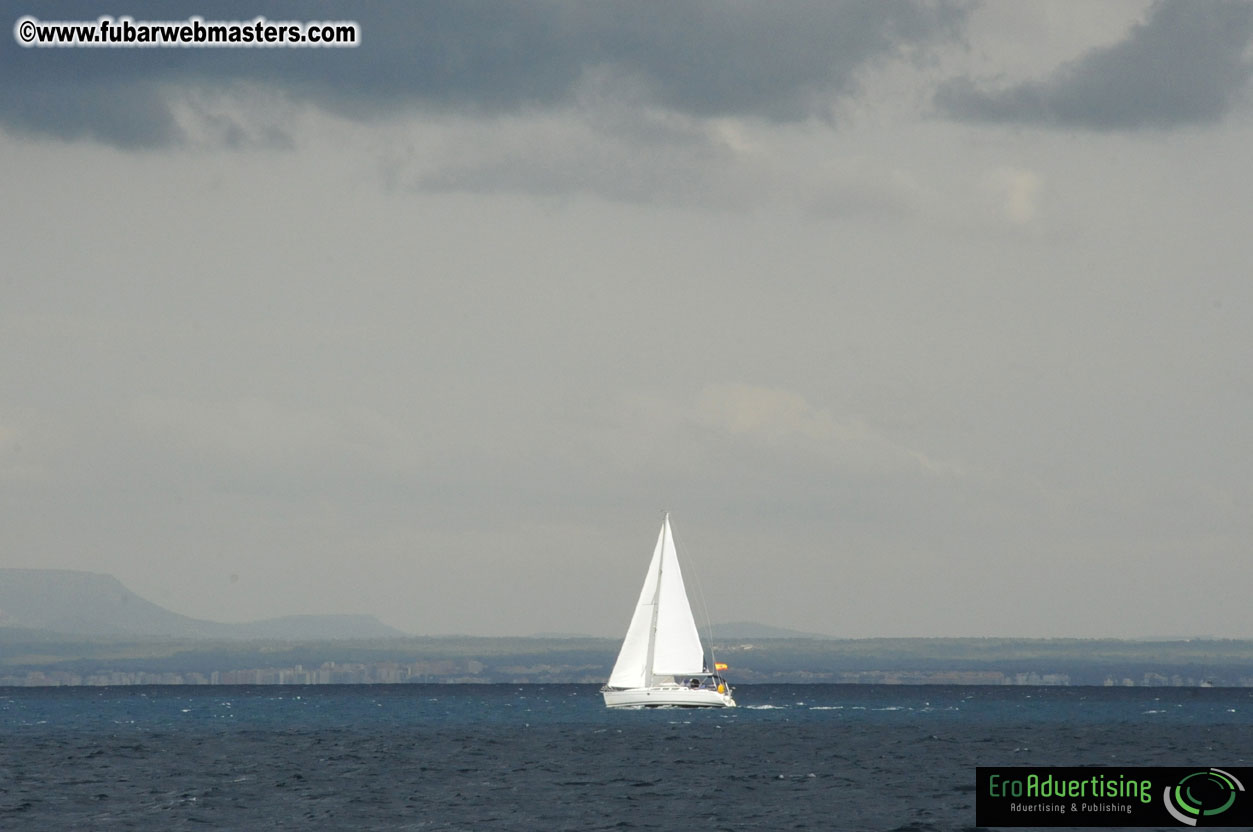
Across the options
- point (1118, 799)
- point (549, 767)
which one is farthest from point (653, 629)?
point (1118, 799)

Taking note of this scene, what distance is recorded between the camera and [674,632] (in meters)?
139

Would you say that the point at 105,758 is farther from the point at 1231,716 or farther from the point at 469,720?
the point at 1231,716

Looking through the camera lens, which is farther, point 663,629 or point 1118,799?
point 663,629

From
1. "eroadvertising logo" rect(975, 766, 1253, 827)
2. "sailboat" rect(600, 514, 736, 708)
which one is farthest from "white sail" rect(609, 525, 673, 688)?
"eroadvertising logo" rect(975, 766, 1253, 827)

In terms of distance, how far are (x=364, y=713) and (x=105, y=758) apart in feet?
295

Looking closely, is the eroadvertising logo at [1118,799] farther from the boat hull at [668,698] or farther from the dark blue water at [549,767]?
the boat hull at [668,698]

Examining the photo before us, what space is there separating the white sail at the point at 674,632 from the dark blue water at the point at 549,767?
507 cm

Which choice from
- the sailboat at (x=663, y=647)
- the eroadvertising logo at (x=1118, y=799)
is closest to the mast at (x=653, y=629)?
the sailboat at (x=663, y=647)

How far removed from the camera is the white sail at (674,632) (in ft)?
456

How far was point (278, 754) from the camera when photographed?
10462cm

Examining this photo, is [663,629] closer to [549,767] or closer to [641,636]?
[641,636]

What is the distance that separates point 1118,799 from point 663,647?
8252 centimetres

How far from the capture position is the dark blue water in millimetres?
66250

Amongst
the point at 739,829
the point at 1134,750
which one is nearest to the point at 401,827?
the point at 739,829
